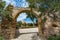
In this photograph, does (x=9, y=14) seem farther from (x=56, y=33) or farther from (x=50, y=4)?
(x=50, y=4)

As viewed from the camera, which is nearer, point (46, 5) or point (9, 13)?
point (46, 5)

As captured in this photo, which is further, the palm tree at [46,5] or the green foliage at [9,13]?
the green foliage at [9,13]

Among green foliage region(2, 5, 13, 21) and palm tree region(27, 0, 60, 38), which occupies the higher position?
palm tree region(27, 0, 60, 38)

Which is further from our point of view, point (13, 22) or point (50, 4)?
point (13, 22)

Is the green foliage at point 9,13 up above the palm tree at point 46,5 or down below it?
below

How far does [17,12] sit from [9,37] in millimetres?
2599

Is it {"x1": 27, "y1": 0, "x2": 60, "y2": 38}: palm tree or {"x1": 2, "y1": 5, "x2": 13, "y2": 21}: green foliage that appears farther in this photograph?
{"x1": 2, "y1": 5, "x2": 13, "y2": 21}: green foliage

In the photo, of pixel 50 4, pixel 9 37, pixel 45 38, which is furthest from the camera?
pixel 9 37

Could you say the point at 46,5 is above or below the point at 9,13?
above

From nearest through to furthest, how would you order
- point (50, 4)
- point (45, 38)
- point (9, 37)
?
point (50, 4), point (45, 38), point (9, 37)

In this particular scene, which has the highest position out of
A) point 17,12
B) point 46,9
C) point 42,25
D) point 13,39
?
point 46,9

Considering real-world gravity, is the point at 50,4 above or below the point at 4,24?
above

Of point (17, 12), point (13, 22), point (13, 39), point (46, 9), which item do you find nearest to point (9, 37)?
point (13, 39)

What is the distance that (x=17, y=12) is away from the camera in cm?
1761
